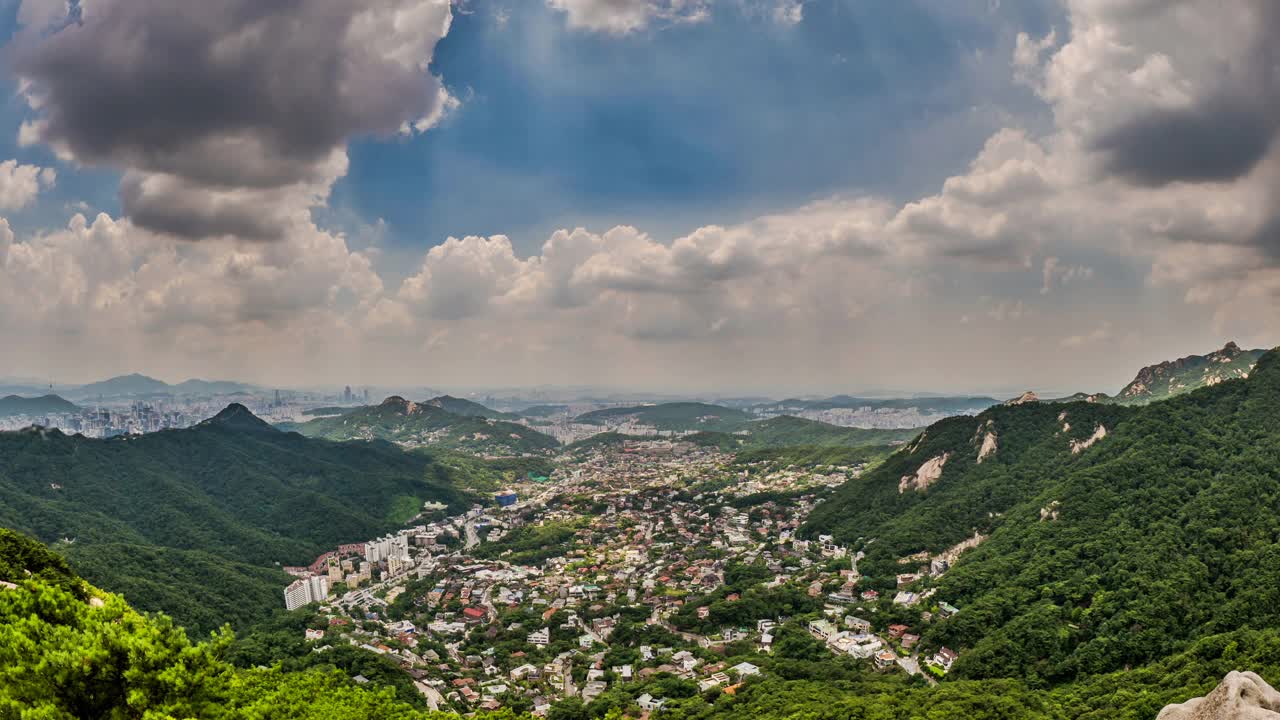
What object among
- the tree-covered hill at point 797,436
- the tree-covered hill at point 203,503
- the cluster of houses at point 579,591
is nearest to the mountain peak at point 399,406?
the tree-covered hill at point 203,503

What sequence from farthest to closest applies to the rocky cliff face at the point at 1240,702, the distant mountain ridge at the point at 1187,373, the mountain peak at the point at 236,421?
the mountain peak at the point at 236,421 → the distant mountain ridge at the point at 1187,373 → the rocky cliff face at the point at 1240,702

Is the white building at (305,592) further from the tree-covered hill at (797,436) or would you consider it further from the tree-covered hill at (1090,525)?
the tree-covered hill at (797,436)

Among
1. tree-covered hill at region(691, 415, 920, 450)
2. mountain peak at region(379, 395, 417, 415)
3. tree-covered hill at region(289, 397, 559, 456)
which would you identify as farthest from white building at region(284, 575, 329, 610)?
mountain peak at region(379, 395, 417, 415)

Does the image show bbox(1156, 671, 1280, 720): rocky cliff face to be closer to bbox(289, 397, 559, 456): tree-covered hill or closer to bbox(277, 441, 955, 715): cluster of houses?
bbox(277, 441, 955, 715): cluster of houses

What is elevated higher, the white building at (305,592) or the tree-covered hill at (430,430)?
the tree-covered hill at (430,430)

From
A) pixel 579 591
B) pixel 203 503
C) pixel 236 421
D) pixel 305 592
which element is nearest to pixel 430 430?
pixel 236 421

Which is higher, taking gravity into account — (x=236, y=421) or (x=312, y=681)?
(x=236, y=421)

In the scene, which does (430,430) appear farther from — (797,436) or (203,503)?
(203,503)
